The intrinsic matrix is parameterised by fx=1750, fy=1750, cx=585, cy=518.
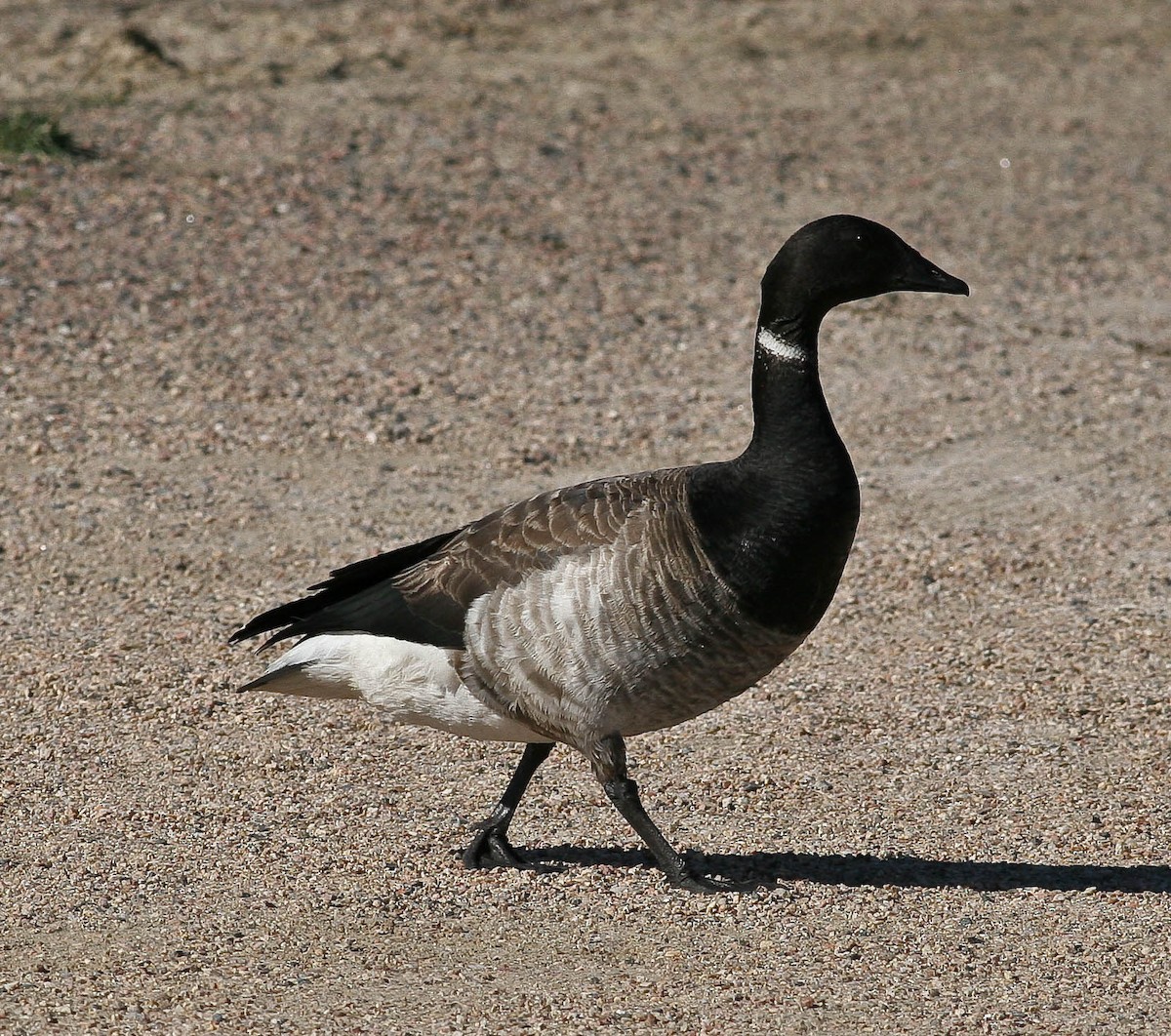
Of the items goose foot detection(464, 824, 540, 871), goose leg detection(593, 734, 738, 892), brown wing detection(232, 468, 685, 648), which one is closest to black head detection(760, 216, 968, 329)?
brown wing detection(232, 468, 685, 648)

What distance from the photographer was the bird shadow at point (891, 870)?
6.04 meters

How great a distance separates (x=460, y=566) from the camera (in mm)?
5910

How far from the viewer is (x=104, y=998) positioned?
16.7 feet

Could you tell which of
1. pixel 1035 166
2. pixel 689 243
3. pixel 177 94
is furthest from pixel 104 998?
pixel 1035 166

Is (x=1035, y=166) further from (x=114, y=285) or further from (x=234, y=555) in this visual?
(x=234, y=555)

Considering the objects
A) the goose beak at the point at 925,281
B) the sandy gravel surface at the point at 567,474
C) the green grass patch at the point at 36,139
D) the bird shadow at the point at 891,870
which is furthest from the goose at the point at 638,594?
the green grass patch at the point at 36,139

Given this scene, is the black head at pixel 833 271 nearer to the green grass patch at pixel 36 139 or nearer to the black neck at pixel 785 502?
the black neck at pixel 785 502

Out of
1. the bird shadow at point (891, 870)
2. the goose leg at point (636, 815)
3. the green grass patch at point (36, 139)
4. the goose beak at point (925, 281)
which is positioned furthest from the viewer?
the green grass patch at point (36, 139)

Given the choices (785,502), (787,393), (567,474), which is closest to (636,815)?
(785,502)

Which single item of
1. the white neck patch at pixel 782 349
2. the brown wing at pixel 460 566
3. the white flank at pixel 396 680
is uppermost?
the white neck patch at pixel 782 349

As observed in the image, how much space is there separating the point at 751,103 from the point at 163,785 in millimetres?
11017

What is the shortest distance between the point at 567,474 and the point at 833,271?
13.7 feet

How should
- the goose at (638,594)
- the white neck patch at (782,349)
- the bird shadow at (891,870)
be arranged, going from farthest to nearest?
1. the bird shadow at (891,870)
2. the white neck patch at (782,349)
3. the goose at (638,594)

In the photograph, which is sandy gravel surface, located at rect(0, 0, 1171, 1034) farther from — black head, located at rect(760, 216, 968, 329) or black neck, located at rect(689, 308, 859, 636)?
black head, located at rect(760, 216, 968, 329)
